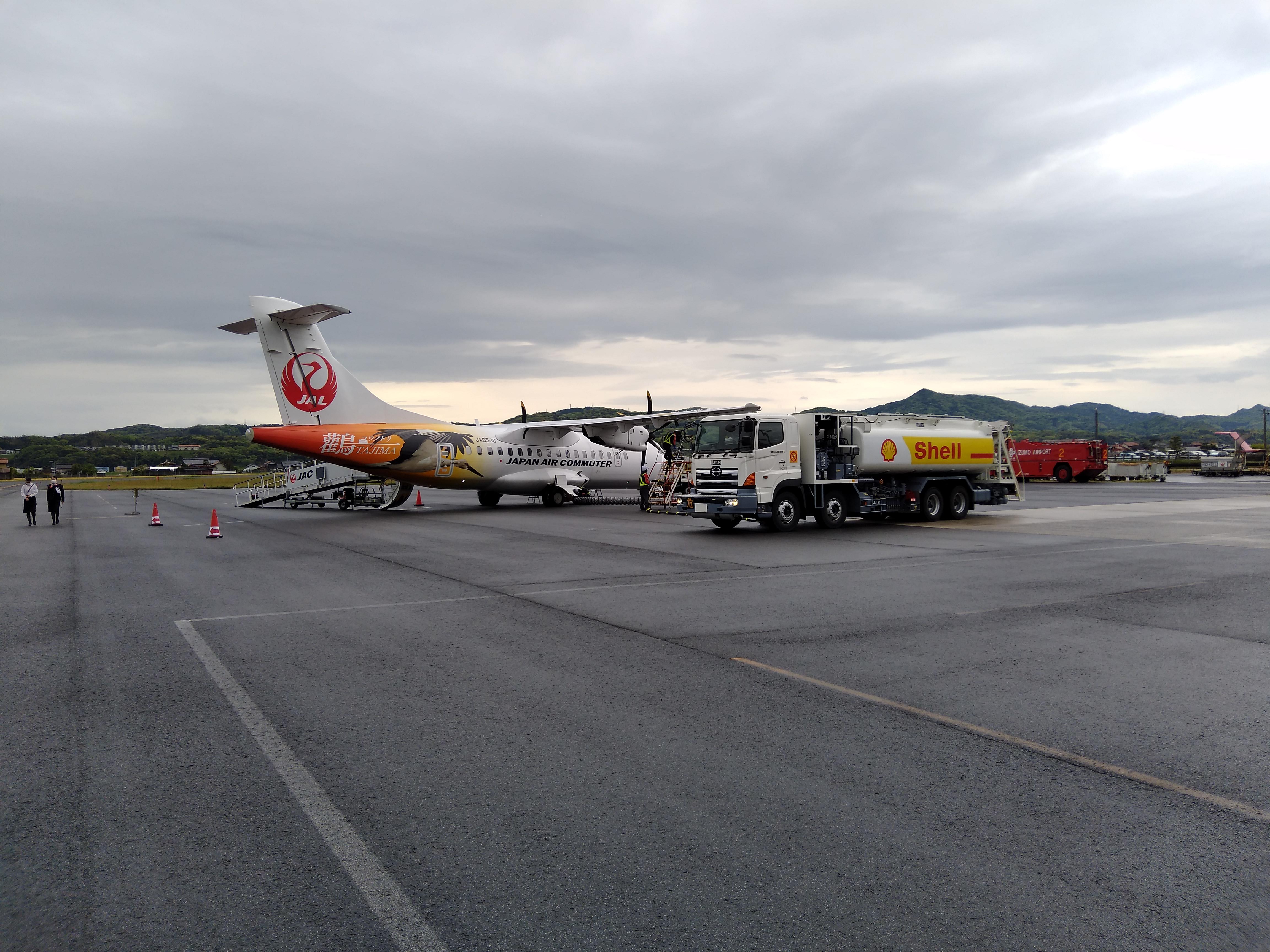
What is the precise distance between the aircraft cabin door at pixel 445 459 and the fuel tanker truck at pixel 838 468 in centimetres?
1026

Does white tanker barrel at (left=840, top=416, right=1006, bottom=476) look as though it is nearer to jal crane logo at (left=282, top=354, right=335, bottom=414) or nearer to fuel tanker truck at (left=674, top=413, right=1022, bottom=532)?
fuel tanker truck at (left=674, top=413, right=1022, bottom=532)

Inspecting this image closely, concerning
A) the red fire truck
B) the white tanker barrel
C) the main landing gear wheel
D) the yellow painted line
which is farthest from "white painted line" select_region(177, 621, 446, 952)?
the red fire truck

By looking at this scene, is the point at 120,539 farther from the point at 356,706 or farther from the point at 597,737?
the point at 597,737

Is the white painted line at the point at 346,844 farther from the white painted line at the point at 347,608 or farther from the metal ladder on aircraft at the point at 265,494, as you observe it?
the metal ladder on aircraft at the point at 265,494

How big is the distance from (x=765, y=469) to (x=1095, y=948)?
54.3 feet

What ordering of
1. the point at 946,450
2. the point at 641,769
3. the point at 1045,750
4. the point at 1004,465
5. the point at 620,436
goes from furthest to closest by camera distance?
1. the point at 620,436
2. the point at 1004,465
3. the point at 946,450
4. the point at 1045,750
5. the point at 641,769

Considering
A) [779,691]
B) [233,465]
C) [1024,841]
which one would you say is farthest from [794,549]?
[233,465]

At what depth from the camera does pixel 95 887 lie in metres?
3.41

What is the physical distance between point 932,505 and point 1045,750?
63.3 feet

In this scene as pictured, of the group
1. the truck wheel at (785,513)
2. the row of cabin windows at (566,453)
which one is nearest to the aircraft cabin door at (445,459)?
the row of cabin windows at (566,453)

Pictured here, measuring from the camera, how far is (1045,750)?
4.98m

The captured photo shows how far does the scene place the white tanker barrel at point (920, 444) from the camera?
68.3 feet

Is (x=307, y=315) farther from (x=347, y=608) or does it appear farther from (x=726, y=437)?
(x=347, y=608)

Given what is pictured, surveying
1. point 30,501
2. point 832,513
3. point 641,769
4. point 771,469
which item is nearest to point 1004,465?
point 832,513
